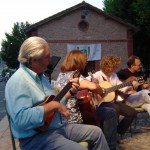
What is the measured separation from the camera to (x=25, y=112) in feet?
9.05

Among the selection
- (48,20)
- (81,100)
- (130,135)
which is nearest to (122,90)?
(130,135)

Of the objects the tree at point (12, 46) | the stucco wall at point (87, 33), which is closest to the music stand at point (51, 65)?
the stucco wall at point (87, 33)

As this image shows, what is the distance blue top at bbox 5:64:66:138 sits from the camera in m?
2.76

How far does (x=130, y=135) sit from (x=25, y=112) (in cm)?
394

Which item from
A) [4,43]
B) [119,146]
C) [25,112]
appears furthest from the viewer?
[4,43]

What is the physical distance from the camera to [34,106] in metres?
2.91

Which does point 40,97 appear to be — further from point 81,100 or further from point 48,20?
point 48,20

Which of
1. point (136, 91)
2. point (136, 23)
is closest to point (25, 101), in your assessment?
point (136, 91)

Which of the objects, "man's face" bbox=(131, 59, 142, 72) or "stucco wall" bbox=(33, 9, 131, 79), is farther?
"stucco wall" bbox=(33, 9, 131, 79)

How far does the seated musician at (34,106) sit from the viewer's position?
2.78 metres

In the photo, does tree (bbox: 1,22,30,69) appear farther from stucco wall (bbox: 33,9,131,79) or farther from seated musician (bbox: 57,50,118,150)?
seated musician (bbox: 57,50,118,150)

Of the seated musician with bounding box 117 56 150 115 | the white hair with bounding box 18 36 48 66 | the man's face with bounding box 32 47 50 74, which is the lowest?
the seated musician with bounding box 117 56 150 115

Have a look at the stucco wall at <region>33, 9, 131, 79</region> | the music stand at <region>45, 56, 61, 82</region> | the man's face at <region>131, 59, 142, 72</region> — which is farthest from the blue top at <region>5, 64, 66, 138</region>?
the stucco wall at <region>33, 9, 131, 79</region>

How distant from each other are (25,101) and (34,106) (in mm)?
111
